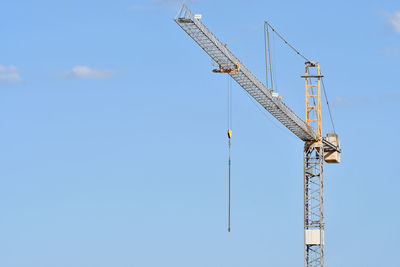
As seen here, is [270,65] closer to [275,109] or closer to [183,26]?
[275,109]

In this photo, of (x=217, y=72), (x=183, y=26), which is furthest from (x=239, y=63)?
(x=183, y=26)

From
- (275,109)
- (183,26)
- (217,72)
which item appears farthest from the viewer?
(275,109)

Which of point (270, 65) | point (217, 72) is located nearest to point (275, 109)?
point (270, 65)

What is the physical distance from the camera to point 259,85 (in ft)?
617

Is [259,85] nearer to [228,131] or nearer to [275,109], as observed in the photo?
[275,109]

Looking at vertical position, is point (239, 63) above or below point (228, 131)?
above

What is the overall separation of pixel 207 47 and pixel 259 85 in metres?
18.9

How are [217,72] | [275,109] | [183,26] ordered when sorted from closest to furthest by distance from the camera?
[183,26] < [217,72] < [275,109]

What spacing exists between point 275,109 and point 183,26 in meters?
35.2

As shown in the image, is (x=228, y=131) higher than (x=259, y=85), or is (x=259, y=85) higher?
(x=259, y=85)

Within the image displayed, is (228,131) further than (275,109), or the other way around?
(275,109)

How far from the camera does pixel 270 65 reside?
199 metres

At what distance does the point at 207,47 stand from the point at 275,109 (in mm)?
27933

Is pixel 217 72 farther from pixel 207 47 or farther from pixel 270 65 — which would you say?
pixel 270 65
